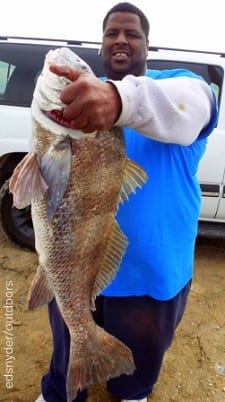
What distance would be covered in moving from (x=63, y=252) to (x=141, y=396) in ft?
5.25

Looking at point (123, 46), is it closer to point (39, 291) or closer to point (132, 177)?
point (132, 177)

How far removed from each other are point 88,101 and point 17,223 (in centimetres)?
408

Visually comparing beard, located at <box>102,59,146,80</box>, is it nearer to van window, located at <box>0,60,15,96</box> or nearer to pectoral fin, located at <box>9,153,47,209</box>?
pectoral fin, located at <box>9,153,47,209</box>

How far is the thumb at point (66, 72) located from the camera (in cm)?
150

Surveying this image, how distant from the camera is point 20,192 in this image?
1.78m

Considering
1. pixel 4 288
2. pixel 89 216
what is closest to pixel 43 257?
pixel 89 216

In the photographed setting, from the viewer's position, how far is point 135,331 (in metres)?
2.74

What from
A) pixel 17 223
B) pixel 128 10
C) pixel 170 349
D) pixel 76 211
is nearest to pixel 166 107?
pixel 76 211

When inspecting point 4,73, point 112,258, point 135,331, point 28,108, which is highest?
point 112,258

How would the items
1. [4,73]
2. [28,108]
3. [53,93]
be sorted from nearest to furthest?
[53,93] → [28,108] → [4,73]

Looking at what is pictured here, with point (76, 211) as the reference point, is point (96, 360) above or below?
below

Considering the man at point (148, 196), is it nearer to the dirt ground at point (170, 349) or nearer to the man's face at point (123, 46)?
the man's face at point (123, 46)

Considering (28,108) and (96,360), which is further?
(28,108)

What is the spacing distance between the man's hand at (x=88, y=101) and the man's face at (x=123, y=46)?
88 centimetres
